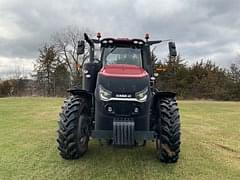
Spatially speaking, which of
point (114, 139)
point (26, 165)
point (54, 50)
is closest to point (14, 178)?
point (26, 165)

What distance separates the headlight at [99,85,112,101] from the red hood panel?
10.7 inches

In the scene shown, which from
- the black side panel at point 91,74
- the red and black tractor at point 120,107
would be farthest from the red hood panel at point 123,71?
the black side panel at point 91,74

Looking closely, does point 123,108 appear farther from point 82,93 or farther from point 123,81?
point 82,93

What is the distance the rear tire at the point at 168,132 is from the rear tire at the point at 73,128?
4.17 feet

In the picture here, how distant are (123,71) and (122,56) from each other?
78cm

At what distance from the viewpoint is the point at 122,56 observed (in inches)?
247

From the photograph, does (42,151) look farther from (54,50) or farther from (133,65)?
(54,50)

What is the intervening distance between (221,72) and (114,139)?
29.4m

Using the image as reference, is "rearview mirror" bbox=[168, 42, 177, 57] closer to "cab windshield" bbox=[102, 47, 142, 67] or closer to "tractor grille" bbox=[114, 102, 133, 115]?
"cab windshield" bbox=[102, 47, 142, 67]

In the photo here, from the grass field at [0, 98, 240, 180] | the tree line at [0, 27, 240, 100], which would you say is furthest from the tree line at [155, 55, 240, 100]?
the grass field at [0, 98, 240, 180]

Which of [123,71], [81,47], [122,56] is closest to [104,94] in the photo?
[123,71]

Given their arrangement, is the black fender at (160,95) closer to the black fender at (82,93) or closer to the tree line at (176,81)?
the black fender at (82,93)

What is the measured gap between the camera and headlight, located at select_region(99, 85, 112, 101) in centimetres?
518

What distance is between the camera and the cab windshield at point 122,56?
6277 mm
